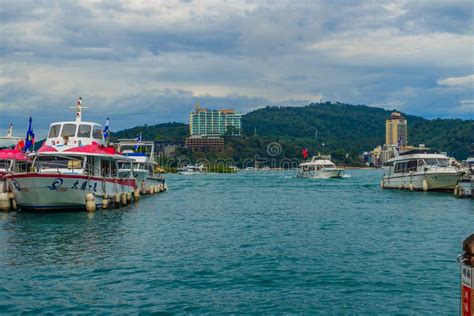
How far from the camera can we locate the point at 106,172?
47.0 metres

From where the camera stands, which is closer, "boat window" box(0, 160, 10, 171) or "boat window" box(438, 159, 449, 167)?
"boat window" box(0, 160, 10, 171)

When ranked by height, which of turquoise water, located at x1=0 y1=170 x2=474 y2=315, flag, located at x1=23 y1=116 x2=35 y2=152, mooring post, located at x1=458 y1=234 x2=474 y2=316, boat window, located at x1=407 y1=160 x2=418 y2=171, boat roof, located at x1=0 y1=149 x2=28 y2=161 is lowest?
turquoise water, located at x1=0 y1=170 x2=474 y2=315

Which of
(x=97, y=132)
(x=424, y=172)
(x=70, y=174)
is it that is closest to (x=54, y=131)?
(x=97, y=132)

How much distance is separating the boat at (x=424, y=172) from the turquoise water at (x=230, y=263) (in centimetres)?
2755

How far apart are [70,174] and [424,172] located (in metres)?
45.2

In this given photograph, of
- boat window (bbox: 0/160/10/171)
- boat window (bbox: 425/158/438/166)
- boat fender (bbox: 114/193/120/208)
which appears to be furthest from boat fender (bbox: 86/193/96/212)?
boat window (bbox: 425/158/438/166)

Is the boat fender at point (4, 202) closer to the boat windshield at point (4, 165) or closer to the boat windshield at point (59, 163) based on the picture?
the boat windshield at point (59, 163)

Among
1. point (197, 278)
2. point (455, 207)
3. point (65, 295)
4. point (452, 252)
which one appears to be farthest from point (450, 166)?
point (65, 295)

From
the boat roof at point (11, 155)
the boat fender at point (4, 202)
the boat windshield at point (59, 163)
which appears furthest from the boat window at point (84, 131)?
the boat roof at point (11, 155)

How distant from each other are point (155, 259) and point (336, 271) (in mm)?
7891

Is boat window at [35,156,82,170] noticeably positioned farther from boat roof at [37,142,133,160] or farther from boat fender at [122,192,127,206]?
boat fender at [122,192,127,206]

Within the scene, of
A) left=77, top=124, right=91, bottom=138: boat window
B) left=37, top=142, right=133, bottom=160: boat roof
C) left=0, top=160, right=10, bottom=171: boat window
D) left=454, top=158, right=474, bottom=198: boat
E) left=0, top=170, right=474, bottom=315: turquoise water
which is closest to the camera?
left=0, top=170, right=474, bottom=315: turquoise water

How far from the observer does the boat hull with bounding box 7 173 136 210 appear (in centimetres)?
3944

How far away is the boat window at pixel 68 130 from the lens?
150 ft
